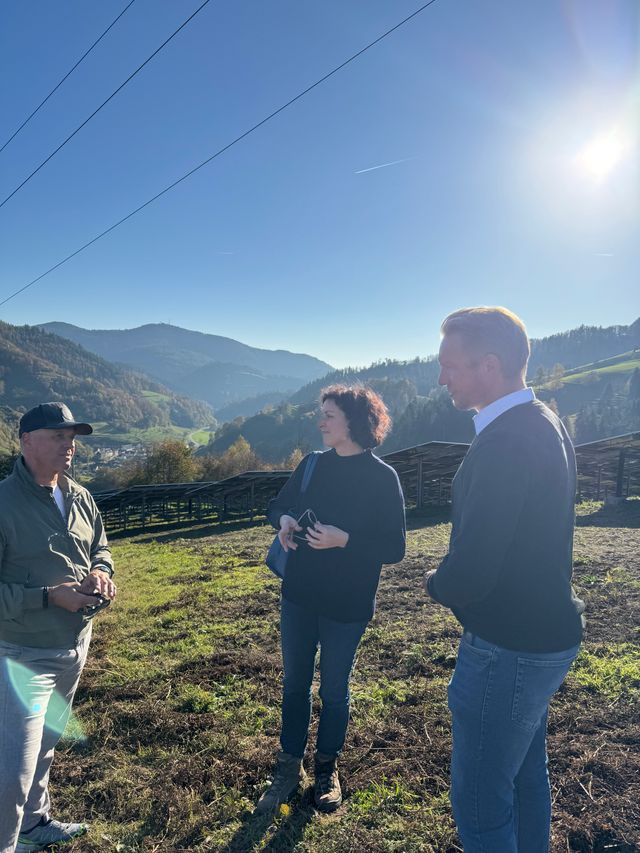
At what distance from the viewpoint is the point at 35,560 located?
235 centimetres

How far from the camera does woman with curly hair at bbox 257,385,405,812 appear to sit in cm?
257

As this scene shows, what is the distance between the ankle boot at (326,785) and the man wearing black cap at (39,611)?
127cm

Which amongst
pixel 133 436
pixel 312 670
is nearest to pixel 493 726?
pixel 312 670

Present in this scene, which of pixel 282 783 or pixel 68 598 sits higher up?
pixel 68 598

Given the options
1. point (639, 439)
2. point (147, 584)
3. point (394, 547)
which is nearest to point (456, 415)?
point (639, 439)

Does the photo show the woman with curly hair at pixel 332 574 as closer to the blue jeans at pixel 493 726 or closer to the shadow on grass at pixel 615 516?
the blue jeans at pixel 493 726

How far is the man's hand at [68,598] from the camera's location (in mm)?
2271

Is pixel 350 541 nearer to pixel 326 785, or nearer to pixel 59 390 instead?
pixel 326 785

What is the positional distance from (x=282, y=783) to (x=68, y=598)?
160 cm

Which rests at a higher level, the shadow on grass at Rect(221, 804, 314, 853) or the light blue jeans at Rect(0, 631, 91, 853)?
the light blue jeans at Rect(0, 631, 91, 853)

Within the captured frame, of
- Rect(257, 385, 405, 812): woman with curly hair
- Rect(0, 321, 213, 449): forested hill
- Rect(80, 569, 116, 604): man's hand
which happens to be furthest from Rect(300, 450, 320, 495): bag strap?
Rect(0, 321, 213, 449): forested hill

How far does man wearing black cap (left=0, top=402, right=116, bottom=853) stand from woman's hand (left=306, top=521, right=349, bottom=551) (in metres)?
A: 1.13

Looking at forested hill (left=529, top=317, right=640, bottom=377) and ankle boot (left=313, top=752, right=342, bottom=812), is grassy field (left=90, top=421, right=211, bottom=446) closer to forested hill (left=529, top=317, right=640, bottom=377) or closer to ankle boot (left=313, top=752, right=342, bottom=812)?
forested hill (left=529, top=317, right=640, bottom=377)

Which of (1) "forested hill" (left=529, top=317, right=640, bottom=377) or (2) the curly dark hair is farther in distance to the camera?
(1) "forested hill" (left=529, top=317, right=640, bottom=377)
